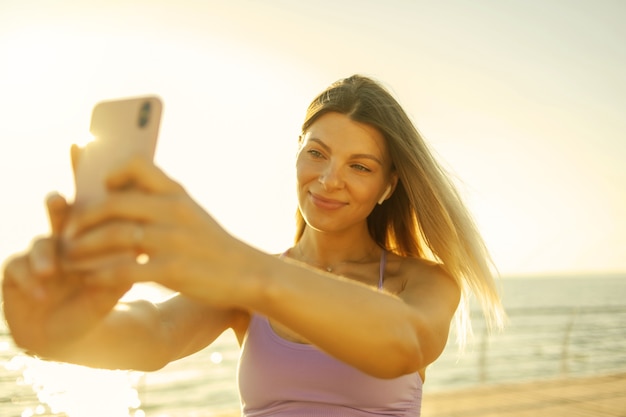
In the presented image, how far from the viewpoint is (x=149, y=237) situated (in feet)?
2.60

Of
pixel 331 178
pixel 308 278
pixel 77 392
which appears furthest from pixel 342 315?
pixel 77 392

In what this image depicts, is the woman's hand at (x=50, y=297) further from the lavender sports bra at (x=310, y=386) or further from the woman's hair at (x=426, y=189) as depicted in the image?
the woman's hair at (x=426, y=189)

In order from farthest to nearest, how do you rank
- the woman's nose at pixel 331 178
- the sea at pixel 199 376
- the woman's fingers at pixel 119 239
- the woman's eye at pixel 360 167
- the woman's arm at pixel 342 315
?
the sea at pixel 199 376
the woman's eye at pixel 360 167
the woman's nose at pixel 331 178
the woman's arm at pixel 342 315
the woman's fingers at pixel 119 239

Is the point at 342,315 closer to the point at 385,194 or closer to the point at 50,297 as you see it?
the point at 50,297

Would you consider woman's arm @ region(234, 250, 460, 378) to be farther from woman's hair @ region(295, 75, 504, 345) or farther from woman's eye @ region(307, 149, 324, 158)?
woman's eye @ region(307, 149, 324, 158)

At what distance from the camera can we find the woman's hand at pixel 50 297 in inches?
34.5

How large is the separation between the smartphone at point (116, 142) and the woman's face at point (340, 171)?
1.25 m

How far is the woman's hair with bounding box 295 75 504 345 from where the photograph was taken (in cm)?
226

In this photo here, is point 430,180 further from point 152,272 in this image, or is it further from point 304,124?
point 152,272

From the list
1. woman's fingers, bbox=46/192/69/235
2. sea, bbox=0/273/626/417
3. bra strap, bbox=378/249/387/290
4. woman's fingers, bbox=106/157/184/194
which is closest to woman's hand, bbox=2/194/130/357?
woman's fingers, bbox=46/192/69/235

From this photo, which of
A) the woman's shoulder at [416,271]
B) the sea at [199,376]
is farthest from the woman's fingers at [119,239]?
the woman's shoulder at [416,271]

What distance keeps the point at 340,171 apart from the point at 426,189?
0.39 meters

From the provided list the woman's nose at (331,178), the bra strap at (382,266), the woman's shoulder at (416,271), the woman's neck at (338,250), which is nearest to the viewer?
the woman's shoulder at (416,271)

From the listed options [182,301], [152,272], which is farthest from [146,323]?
[152,272]
